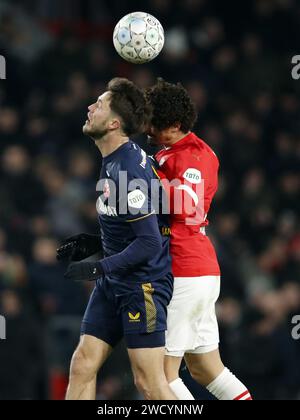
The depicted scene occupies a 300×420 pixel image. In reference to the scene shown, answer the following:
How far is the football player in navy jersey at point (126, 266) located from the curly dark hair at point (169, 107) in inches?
4.3

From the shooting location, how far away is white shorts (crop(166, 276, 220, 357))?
22.0ft

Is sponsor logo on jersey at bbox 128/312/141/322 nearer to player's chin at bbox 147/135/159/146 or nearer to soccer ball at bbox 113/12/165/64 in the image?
player's chin at bbox 147/135/159/146

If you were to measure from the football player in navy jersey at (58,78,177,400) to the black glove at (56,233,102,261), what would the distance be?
18 centimetres

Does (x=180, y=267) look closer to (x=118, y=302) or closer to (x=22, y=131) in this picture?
(x=118, y=302)

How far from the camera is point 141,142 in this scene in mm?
11203

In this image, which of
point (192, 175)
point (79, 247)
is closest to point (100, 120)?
point (192, 175)

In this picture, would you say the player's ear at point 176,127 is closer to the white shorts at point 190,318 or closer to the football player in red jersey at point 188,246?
the football player in red jersey at point 188,246

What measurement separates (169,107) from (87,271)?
1089 mm

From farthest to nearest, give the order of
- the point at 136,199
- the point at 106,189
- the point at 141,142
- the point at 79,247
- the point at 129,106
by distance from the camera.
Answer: the point at 141,142 → the point at 79,247 → the point at 129,106 → the point at 106,189 → the point at 136,199

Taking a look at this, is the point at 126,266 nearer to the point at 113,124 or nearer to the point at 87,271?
the point at 87,271

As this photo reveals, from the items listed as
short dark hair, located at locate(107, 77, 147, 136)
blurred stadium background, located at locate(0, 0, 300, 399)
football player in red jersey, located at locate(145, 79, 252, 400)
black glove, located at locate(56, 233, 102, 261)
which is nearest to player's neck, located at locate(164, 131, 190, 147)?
football player in red jersey, located at locate(145, 79, 252, 400)

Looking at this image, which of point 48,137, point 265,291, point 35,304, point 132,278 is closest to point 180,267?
point 132,278

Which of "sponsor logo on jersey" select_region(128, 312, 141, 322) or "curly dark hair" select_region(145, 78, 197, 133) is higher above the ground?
"curly dark hair" select_region(145, 78, 197, 133)

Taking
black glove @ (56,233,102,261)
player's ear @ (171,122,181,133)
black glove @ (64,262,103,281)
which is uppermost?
player's ear @ (171,122,181,133)
